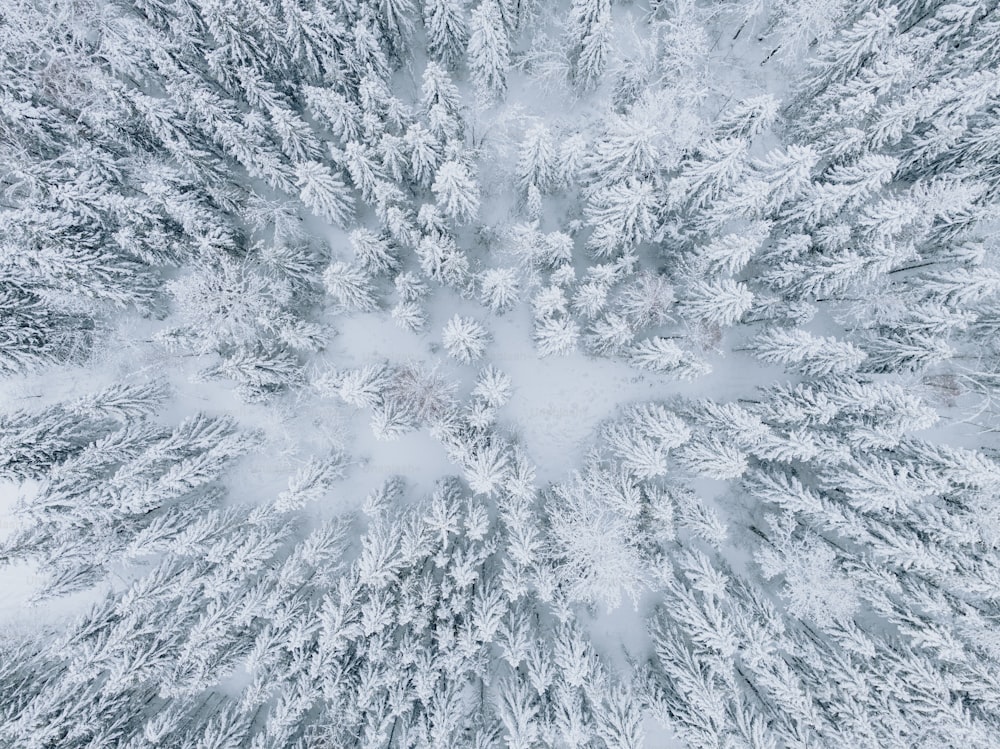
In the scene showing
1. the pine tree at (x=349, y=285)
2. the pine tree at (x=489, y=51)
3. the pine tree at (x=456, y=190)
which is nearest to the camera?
the pine tree at (x=456, y=190)

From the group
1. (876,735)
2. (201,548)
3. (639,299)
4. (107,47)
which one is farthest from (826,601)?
(107,47)

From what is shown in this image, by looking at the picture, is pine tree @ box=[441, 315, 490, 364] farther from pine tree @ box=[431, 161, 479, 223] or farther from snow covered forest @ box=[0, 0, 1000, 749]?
pine tree @ box=[431, 161, 479, 223]

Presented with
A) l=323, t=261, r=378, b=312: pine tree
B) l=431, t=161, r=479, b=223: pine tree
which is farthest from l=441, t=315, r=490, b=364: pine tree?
l=431, t=161, r=479, b=223: pine tree

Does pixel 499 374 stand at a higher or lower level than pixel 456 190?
lower

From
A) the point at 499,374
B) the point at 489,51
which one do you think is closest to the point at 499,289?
the point at 499,374

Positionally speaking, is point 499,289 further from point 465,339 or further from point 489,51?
point 489,51

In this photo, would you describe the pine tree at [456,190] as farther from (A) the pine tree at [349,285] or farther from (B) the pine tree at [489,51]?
(B) the pine tree at [489,51]

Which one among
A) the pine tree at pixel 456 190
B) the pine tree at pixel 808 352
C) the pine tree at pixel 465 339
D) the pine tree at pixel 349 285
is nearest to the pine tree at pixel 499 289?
the pine tree at pixel 465 339

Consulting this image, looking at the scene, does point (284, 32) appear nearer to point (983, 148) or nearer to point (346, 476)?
point (346, 476)

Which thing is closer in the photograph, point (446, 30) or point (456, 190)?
point (456, 190)
